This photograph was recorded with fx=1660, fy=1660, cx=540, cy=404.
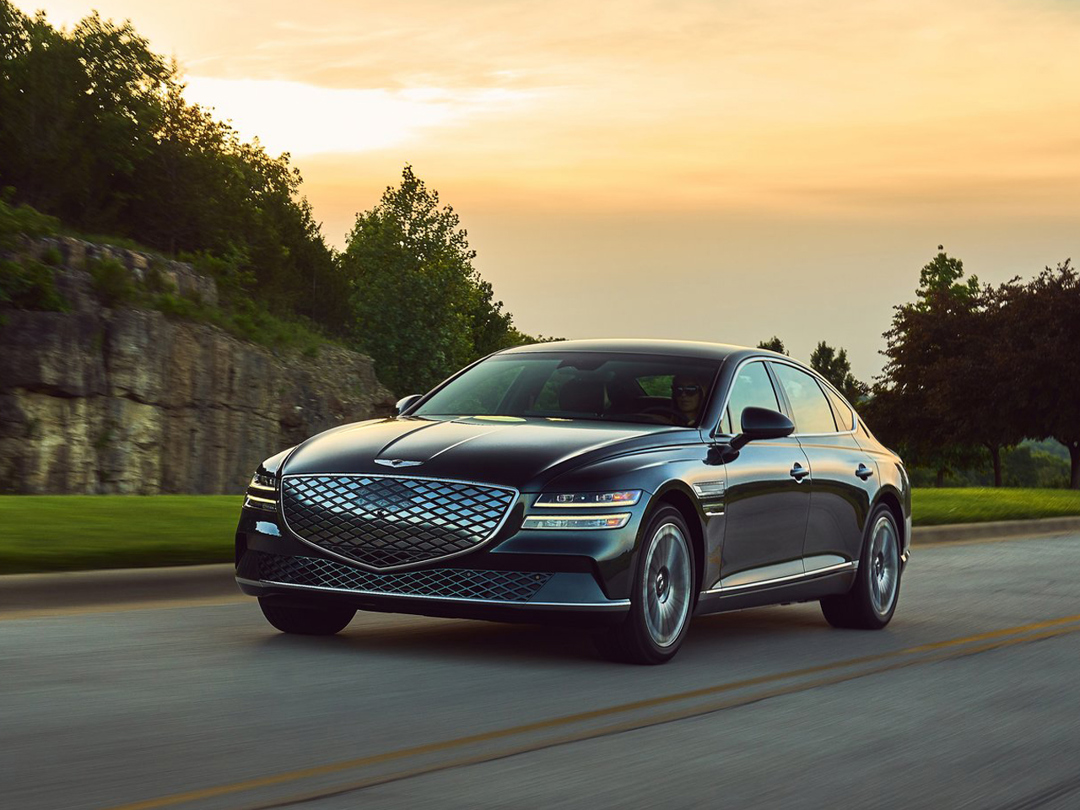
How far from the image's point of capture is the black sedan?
7863 millimetres

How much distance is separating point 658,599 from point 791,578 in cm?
157

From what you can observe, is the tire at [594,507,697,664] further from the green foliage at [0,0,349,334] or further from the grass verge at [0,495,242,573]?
the green foliage at [0,0,349,334]

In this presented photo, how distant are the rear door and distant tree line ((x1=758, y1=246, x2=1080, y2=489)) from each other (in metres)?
40.5

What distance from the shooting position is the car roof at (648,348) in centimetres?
976

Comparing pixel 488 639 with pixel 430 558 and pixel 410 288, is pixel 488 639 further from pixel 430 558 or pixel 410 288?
pixel 410 288

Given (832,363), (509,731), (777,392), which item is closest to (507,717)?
(509,731)

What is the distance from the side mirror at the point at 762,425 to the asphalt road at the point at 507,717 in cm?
120

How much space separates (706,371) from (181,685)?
146 inches

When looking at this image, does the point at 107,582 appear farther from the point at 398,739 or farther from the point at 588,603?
the point at 398,739

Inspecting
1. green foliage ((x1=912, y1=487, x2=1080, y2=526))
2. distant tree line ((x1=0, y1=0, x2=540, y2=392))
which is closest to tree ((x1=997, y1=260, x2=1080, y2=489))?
green foliage ((x1=912, y1=487, x2=1080, y2=526))

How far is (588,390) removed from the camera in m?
9.38

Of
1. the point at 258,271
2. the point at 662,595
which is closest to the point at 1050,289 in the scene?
the point at 258,271

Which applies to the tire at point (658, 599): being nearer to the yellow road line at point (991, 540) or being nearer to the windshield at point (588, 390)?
the windshield at point (588, 390)

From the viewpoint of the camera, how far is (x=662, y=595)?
837 cm
